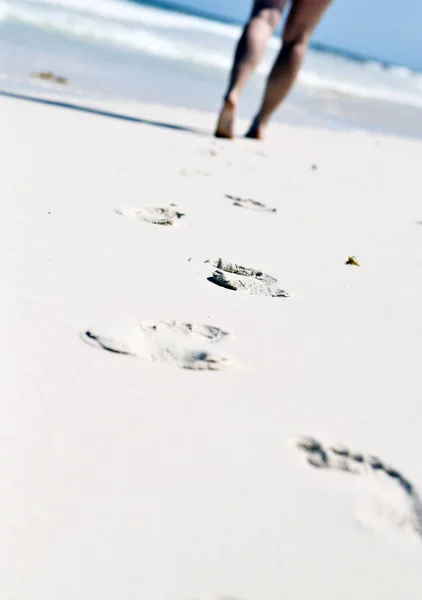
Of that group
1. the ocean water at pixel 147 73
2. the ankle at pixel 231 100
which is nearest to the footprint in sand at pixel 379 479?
the ankle at pixel 231 100

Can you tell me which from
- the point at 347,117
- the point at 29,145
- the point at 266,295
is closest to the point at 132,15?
the point at 347,117

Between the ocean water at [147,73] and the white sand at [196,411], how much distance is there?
2622 millimetres

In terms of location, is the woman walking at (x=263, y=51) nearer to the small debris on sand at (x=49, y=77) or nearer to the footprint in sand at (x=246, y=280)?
the small debris on sand at (x=49, y=77)

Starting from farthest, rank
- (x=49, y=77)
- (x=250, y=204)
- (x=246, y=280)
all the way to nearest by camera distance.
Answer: (x=49, y=77) → (x=250, y=204) → (x=246, y=280)

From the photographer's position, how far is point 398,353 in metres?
1.28

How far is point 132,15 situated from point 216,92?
9.44 metres

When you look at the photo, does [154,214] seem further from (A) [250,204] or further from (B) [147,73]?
(B) [147,73]

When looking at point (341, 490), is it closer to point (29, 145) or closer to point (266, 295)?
point (266, 295)

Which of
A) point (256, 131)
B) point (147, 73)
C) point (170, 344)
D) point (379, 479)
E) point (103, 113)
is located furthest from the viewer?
point (147, 73)

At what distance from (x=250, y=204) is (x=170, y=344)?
121cm

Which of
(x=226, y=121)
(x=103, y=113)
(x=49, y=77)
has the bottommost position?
(x=49, y=77)

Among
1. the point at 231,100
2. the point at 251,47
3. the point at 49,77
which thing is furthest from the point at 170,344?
the point at 49,77

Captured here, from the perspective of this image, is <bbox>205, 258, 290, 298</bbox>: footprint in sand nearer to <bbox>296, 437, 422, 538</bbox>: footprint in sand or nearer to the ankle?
<bbox>296, 437, 422, 538</bbox>: footprint in sand

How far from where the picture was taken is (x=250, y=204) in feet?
7.47
